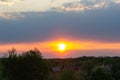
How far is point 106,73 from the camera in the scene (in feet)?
245

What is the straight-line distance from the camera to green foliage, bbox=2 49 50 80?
55.5 m

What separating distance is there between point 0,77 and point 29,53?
17.2 feet

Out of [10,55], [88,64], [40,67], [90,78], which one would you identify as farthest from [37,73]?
[88,64]

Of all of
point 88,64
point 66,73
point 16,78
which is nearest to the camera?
point 16,78

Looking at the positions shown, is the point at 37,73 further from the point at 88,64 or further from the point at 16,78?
the point at 88,64

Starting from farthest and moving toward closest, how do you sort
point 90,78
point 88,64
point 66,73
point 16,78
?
point 88,64 → point 90,78 → point 66,73 → point 16,78

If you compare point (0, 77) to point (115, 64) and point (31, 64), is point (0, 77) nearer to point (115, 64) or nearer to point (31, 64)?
point (31, 64)

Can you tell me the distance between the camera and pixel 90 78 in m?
71.2

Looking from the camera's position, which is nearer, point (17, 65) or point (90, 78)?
point (17, 65)

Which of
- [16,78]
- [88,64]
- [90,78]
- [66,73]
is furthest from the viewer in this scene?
[88,64]

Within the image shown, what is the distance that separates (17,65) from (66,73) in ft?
28.6

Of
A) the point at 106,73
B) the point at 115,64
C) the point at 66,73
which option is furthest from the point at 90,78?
the point at 115,64

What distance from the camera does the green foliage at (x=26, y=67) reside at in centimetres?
5553

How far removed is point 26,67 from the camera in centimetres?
5572
